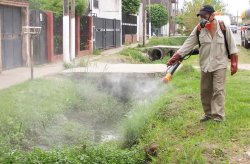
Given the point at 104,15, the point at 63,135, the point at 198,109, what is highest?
the point at 104,15

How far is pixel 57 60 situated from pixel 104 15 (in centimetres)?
1604

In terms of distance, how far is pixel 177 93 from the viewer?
10977mm

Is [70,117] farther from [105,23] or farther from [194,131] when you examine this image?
[105,23]

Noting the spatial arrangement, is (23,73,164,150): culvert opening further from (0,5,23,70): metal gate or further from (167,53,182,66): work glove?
(0,5,23,70): metal gate

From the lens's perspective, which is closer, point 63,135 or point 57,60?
point 63,135

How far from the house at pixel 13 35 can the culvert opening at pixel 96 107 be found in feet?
9.10

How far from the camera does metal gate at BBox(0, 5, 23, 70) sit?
16.0 metres

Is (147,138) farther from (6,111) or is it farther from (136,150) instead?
(6,111)

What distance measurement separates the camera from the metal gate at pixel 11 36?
52.5 feet

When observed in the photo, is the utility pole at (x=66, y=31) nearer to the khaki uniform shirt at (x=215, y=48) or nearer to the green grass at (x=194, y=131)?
the green grass at (x=194, y=131)

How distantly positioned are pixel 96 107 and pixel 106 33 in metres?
18.3

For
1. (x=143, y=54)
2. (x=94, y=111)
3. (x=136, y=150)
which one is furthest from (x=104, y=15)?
(x=136, y=150)

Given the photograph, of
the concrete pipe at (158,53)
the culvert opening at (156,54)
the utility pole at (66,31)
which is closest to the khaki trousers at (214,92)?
the utility pole at (66,31)

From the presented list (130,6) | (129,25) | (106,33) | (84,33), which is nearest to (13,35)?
(84,33)
